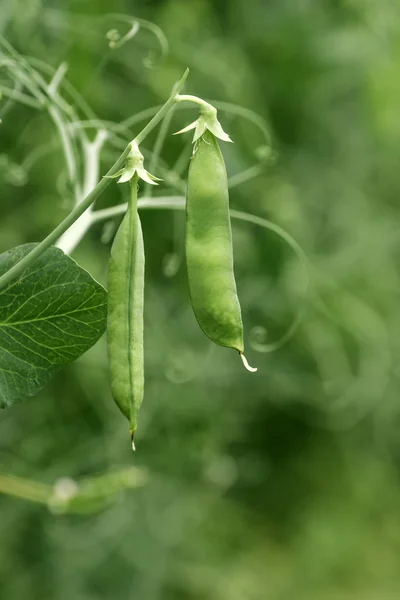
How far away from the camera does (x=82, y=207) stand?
0.50m

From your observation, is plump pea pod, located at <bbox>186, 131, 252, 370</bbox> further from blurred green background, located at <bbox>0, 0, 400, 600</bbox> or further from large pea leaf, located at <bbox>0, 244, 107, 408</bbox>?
blurred green background, located at <bbox>0, 0, 400, 600</bbox>

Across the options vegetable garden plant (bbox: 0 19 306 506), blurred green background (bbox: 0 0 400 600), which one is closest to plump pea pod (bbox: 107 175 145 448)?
vegetable garden plant (bbox: 0 19 306 506)

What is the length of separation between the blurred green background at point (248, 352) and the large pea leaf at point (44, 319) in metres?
0.43

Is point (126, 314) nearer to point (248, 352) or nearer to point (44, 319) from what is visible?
point (44, 319)

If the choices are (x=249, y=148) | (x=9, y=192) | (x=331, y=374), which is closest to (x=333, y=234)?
(x=331, y=374)

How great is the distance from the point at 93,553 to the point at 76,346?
1.17 m

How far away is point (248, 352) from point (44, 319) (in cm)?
124

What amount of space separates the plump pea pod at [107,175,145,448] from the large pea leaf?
0.14 feet

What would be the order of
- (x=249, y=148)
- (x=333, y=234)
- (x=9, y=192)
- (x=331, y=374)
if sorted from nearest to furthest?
1. (x=9, y=192)
2. (x=249, y=148)
3. (x=331, y=374)
4. (x=333, y=234)

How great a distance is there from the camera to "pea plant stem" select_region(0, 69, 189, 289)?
1.62 ft

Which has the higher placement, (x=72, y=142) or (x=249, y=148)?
(x=72, y=142)

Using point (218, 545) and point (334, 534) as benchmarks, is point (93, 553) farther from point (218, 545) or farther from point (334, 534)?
point (334, 534)

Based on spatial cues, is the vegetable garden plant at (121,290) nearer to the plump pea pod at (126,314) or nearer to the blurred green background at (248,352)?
the plump pea pod at (126,314)

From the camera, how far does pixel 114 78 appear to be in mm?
1662
